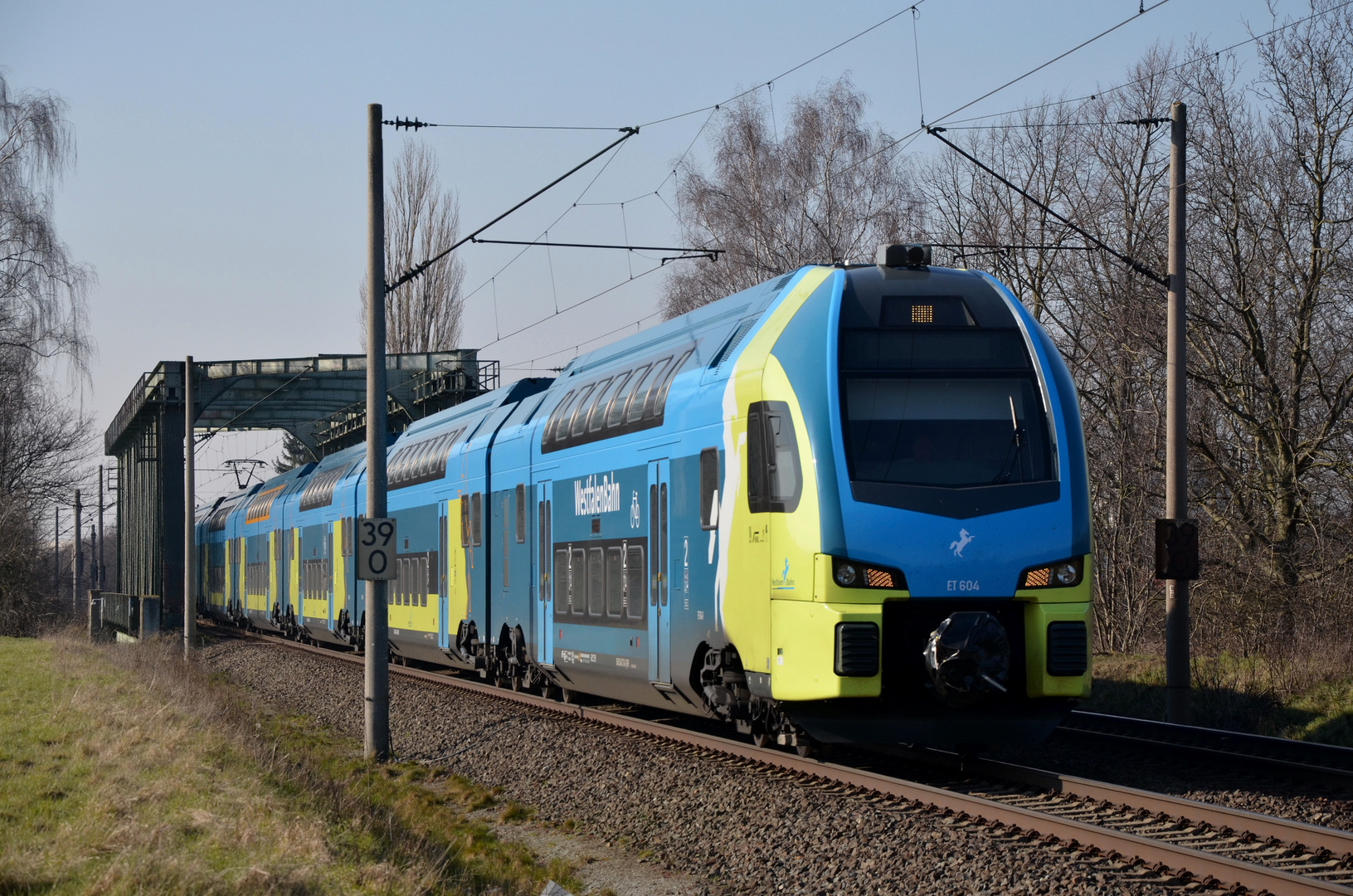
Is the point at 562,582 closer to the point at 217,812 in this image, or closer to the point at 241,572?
the point at 217,812

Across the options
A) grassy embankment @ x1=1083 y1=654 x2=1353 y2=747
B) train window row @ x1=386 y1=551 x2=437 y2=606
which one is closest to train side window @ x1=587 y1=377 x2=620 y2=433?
grassy embankment @ x1=1083 y1=654 x2=1353 y2=747

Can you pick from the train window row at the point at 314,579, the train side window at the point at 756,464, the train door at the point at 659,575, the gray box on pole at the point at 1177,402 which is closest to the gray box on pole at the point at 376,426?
the train door at the point at 659,575

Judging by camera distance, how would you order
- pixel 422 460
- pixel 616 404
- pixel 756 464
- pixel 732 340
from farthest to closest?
pixel 422 460, pixel 616 404, pixel 732 340, pixel 756 464

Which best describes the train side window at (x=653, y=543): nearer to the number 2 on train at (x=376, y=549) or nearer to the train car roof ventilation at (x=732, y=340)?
the train car roof ventilation at (x=732, y=340)

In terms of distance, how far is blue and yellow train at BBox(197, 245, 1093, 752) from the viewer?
9.52 metres

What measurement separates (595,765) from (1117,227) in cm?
1944

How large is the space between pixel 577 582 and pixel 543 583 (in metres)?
1.30

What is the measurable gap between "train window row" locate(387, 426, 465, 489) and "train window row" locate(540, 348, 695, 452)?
5.27 meters

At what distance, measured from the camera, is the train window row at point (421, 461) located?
827 inches

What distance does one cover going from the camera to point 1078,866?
7.34 metres

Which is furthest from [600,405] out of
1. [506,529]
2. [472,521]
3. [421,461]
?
[421,461]

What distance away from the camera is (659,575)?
12477mm

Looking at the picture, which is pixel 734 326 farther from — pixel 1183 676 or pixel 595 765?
pixel 1183 676

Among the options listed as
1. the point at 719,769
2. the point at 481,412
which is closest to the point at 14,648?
the point at 481,412
